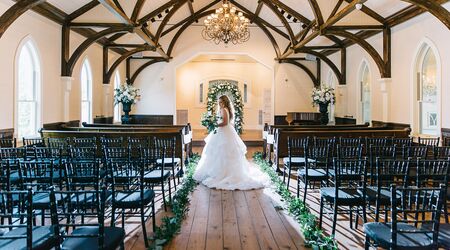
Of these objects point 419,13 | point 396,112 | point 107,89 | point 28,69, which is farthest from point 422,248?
point 107,89

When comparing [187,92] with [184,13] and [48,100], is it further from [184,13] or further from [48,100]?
[48,100]

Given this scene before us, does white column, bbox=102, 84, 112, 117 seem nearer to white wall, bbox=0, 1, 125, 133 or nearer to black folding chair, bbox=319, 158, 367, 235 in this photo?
white wall, bbox=0, 1, 125, 133

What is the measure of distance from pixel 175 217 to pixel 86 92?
7385 mm

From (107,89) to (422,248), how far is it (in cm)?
1052

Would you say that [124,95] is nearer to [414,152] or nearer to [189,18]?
[189,18]

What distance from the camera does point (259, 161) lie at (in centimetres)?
876

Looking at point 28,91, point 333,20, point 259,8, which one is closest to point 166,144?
point 28,91

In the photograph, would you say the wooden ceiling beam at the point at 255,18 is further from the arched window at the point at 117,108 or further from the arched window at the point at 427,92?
the arched window at the point at 427,92

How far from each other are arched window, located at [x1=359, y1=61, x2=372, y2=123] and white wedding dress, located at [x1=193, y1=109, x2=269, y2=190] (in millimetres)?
5377

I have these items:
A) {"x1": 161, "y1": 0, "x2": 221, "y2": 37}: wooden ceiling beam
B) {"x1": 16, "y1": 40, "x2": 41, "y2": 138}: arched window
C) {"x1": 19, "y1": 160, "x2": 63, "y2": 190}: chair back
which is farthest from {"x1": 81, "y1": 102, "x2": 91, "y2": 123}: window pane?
{"x1": 19, "y1": 160, "x2": 63, "y2": 190}: chair back

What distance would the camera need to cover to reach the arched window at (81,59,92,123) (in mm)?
10305

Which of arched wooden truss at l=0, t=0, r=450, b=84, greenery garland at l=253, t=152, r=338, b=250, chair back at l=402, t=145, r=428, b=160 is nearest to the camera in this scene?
greenery garland at l=253, t=152, r=338, b=250

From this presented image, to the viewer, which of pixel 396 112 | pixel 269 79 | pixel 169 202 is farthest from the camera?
pixel 269 79

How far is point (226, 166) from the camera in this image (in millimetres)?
6285
